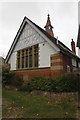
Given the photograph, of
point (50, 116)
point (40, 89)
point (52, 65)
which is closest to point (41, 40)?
point (52, 65)

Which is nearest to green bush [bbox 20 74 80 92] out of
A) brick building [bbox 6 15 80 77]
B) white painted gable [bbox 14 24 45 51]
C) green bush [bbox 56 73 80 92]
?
green bush [bbox 56 73 80 92]

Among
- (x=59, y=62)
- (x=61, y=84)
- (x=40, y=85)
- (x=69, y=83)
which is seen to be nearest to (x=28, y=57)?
(x=59, y=62)

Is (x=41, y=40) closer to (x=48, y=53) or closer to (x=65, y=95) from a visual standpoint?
(x=48, y=53)

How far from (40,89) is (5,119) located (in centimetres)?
757

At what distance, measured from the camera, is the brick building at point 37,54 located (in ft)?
63.3

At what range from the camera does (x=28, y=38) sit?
2286cm

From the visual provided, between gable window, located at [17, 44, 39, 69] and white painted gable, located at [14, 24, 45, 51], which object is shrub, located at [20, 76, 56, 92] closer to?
gable window, located at [17, 44, 39, 69]

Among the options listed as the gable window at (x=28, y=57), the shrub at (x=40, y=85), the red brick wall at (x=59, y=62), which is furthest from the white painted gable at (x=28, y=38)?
the shrub at (x=40, y=85)

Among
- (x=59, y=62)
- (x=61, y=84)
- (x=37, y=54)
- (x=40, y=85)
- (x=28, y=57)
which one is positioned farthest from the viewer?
(x=28, y=57)

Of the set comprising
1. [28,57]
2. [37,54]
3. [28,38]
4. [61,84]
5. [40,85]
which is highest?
[28,38]

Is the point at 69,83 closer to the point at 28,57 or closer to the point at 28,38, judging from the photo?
the point at 28,57

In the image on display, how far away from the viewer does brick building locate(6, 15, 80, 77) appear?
760 inches

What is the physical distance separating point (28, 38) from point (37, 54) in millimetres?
2568

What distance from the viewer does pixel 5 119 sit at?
9195mm
